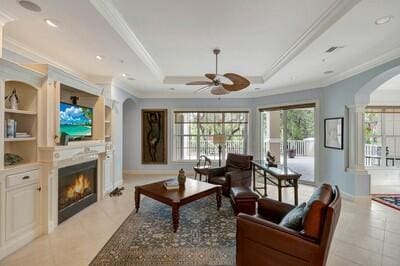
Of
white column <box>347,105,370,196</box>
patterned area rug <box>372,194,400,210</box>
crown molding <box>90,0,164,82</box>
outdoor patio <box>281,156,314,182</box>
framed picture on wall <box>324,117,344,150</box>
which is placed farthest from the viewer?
outdoor patio <box>281,156,314,182</box>

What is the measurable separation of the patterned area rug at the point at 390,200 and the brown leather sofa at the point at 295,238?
136 inches

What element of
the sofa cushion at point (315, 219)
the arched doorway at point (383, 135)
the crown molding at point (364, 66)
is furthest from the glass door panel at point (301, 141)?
the sofa cushion at point (315, 219)

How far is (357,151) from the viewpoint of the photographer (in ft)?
15.3

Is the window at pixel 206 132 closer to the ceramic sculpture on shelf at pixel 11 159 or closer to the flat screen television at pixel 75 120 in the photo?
the flat screen television at pixel 75 120

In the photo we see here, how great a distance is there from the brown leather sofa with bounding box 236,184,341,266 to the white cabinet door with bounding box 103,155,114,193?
3.77 m

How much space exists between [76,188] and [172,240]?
2167mm

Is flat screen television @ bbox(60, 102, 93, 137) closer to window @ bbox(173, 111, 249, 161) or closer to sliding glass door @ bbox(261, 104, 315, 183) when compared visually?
window @ bbox(173, 111, 249, 161)

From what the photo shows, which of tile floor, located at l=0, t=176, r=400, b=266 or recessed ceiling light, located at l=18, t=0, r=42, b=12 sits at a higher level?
recessed ceiling light, located at l=18, t=0, r=42, b=12

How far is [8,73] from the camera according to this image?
8.31 ft

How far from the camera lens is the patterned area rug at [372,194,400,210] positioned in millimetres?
4332

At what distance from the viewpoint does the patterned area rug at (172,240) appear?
248 centimetres

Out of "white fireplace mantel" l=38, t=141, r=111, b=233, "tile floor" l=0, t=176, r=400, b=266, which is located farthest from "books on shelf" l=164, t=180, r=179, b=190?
"white fireplace mantel" l=38, t=141, r=111, b=233

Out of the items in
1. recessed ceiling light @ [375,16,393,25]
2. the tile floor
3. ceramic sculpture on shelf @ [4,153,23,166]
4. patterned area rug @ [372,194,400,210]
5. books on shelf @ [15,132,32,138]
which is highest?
recessed ceiling light @ [375,16,393,25]

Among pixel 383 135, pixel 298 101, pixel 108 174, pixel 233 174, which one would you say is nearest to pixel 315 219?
pixel 233 174
